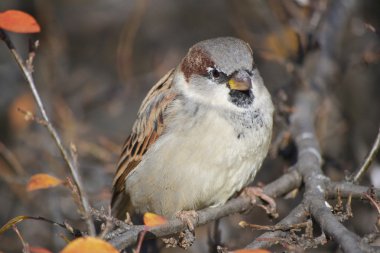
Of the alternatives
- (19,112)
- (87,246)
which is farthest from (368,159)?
(19,112)

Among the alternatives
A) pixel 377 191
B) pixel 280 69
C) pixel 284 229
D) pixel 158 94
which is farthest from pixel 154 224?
pixel 280 69

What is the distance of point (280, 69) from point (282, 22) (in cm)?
103

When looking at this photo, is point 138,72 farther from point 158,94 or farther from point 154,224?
point 154,224

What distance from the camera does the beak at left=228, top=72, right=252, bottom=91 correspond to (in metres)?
3.13

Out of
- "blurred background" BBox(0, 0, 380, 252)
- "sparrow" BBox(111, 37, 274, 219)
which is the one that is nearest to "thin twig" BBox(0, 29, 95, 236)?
"sparrow" BBox(111, 37, 274, 219)

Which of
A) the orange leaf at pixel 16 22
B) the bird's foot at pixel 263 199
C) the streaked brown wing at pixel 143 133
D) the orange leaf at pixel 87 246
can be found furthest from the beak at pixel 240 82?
the orange leaf at pixel 87 246

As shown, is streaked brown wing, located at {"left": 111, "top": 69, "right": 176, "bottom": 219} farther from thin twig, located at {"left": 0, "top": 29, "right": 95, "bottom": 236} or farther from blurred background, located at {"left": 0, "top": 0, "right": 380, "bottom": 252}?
thin twig, located at {"left": 0, "top": 29, "right": 95, "bottom": 236}

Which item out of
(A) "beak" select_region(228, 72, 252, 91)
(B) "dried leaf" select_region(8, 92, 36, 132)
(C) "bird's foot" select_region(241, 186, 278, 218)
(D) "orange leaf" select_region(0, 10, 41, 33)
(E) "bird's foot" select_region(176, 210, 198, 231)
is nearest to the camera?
(D) "orange leaf" select_region(0, 10, 41, 33)

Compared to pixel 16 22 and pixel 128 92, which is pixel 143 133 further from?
pixel 128 92

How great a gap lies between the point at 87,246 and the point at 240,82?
1.48 meters

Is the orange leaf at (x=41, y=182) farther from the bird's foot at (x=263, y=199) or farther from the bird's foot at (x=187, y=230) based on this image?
the bird's foot at (x=263, y=199)

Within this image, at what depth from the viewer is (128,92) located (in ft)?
17.2

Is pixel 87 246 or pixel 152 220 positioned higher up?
pixel 87 246

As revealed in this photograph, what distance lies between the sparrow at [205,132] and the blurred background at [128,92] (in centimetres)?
33
